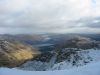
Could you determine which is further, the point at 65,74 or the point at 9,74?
the point at 9,74

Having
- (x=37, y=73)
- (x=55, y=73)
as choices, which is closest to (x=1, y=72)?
(x=37, y=73)

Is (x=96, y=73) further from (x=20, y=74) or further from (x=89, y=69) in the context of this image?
(x=20, y=74)

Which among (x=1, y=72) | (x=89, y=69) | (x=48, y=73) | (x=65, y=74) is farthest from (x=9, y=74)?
(x=89, y=69)

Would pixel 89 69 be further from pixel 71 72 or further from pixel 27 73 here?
pixel 27 73

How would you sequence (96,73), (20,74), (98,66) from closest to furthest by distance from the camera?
(96,73)
(98,66)
(20,74)

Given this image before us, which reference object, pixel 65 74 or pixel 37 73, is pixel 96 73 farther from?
pixel 37 73

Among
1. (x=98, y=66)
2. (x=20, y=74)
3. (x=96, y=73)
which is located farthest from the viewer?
(x=20, y=74)

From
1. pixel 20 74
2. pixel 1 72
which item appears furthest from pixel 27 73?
pixel 1 72

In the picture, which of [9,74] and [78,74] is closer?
[78,74]
